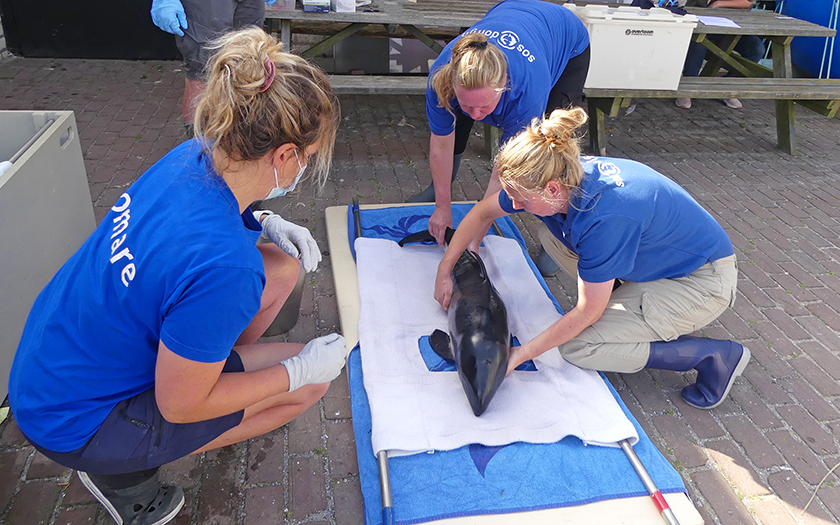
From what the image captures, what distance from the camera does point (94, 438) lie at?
165cm

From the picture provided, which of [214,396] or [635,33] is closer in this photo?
[214,396]

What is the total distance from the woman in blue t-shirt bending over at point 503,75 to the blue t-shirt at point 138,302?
1.39m

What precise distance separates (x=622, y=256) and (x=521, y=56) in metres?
1.19

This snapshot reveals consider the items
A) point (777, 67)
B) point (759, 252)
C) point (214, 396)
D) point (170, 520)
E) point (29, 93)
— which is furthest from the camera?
point (777, 67)

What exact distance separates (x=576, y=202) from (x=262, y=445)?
5.46 feet

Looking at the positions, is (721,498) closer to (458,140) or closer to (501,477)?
(501,477)

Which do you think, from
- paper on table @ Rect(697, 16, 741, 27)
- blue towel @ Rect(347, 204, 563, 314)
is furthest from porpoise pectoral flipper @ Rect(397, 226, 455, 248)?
paper on table @ Rect(697, 16, 741, 27)

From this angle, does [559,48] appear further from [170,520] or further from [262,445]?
[170,520]

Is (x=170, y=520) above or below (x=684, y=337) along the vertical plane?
below

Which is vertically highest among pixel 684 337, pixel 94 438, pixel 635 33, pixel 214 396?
pixel 635 33

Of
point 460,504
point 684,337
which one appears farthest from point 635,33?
point 460,504

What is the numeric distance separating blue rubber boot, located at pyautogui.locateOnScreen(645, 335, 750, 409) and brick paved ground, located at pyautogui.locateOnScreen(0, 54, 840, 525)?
0.40 feet

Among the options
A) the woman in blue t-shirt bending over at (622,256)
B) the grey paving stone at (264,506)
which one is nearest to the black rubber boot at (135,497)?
the grey paving stone at (264,506)

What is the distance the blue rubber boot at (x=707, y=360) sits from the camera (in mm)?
2646
